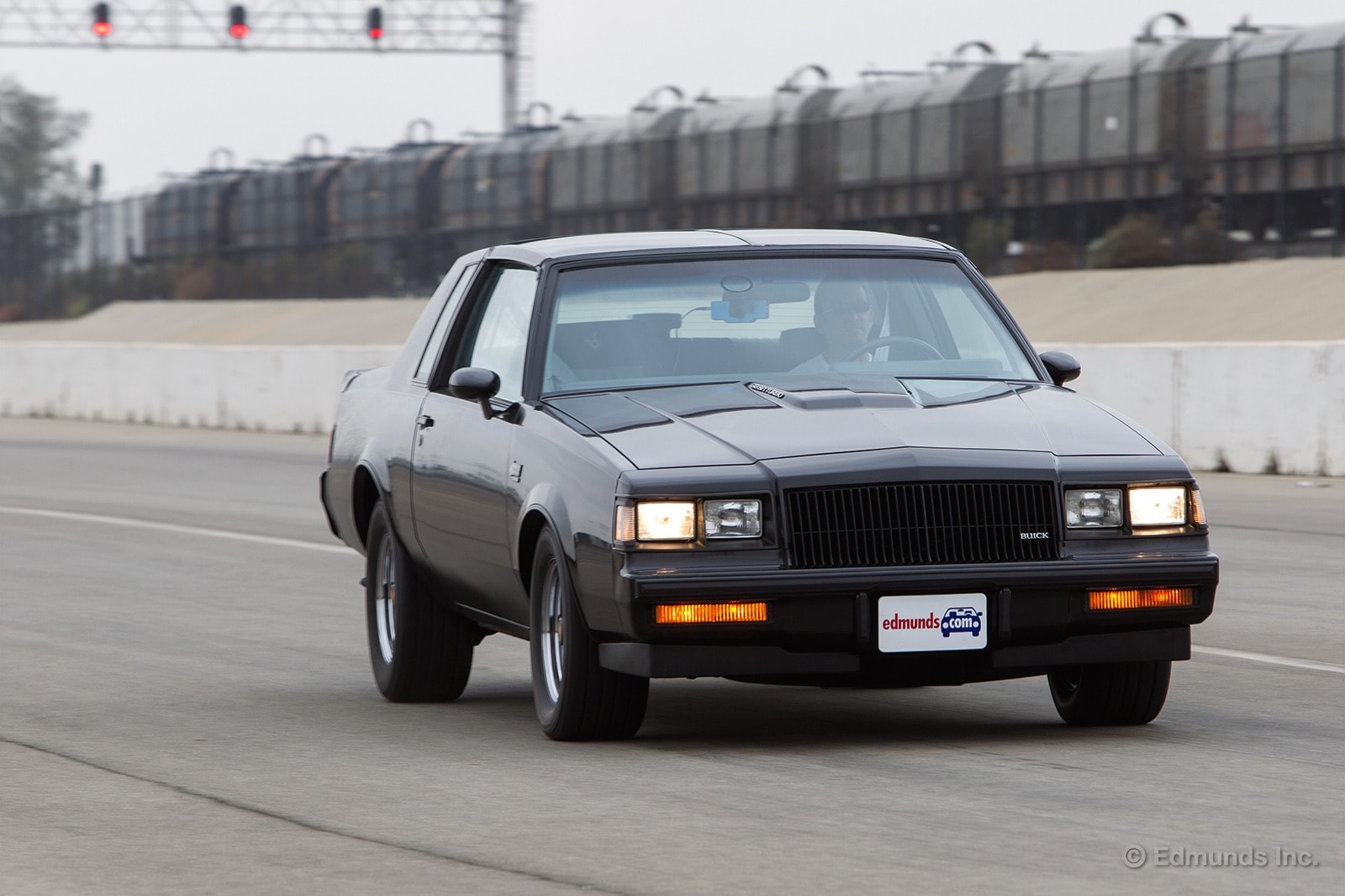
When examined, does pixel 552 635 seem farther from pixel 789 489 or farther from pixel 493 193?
pixel 493 193

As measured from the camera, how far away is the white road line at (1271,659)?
9341 millimetres

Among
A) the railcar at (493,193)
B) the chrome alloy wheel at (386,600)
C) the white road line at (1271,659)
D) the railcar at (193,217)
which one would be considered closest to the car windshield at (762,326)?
the chrome alloy wheel at (386,600)

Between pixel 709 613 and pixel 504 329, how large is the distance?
1993mm

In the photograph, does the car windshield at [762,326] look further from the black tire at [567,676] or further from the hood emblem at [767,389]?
the black tire at [567,676]

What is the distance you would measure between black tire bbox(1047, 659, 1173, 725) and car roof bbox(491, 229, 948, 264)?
160cm

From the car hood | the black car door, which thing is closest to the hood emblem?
the car hood

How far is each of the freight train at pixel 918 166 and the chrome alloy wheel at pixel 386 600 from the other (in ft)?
91.2

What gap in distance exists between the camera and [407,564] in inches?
349

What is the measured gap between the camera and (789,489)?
22.6 feet

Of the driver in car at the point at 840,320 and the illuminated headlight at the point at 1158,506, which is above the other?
the driver in car at the point at 840,320

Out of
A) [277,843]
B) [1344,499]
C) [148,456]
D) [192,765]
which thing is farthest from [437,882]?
[148,456]

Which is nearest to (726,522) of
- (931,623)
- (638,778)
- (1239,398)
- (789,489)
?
(789,489)

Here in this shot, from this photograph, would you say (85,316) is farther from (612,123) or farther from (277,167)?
(612,123)

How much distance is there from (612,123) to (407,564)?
148ft
